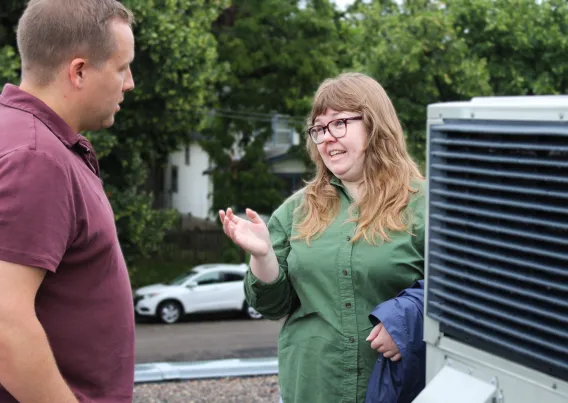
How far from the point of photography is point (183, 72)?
14680mm

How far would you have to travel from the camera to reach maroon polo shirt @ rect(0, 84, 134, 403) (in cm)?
185

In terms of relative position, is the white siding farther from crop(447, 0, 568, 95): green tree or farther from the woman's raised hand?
the woman's raised hand

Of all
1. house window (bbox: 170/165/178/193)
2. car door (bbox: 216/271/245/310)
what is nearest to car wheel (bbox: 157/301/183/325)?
car door (bbox: 216/271/245/310)

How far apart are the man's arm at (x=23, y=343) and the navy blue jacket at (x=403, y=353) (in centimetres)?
117

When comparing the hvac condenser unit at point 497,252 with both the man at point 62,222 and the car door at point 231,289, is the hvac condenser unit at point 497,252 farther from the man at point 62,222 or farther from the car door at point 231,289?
the car door at point 231,289

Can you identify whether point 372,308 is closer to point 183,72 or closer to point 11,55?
point 11,55

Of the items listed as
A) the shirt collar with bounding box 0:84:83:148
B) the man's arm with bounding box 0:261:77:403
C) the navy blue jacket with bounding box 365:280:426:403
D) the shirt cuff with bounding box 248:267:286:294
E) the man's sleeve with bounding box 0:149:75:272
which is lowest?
the navy blue jacket with bounding box 365:280:426:403

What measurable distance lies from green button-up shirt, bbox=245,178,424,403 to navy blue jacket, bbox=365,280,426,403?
125mm

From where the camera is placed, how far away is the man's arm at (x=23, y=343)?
183cm

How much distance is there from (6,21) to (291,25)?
31.4 ft

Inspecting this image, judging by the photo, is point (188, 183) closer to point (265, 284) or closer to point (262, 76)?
point (262, 76)

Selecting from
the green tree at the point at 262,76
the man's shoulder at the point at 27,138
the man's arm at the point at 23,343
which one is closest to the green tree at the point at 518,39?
the green tree at the point at 262,76

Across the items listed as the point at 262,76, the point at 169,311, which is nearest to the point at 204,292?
the point at 169,311

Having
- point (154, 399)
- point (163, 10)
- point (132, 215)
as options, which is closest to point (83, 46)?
point (154, 399)
